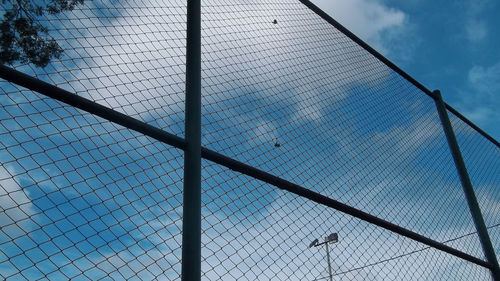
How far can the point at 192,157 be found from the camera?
1.63 m

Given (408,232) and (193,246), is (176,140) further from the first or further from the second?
(408,232)

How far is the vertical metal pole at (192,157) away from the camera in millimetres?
1436

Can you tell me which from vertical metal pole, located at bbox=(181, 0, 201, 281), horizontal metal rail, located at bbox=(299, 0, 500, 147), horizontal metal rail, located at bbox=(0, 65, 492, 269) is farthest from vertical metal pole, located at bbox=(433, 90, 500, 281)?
vertical metal pole, located at bbox=(181, 0, 201, 281)

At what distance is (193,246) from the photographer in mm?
1450

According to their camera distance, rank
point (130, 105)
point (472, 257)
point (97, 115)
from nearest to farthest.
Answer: point (97, 115) → point (130, 105) → point (472, 257)

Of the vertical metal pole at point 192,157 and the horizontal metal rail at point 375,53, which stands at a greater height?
the horizontal metal rail at point 375,53

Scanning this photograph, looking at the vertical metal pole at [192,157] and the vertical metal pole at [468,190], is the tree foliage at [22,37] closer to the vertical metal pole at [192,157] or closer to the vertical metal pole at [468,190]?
the vertical metal pole at [192,157]

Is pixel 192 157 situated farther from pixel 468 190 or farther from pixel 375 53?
pixel 468 190

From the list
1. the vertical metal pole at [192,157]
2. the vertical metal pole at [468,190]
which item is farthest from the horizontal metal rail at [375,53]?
the vertical metal pole at [192,157]

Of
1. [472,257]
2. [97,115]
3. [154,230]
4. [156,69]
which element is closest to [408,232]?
[472,257]

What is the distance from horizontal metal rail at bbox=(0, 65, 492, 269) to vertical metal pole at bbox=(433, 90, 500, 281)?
1.12 meters

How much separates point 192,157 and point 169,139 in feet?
0.45

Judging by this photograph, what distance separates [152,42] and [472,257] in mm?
3150

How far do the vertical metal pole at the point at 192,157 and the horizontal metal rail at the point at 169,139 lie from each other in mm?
75
